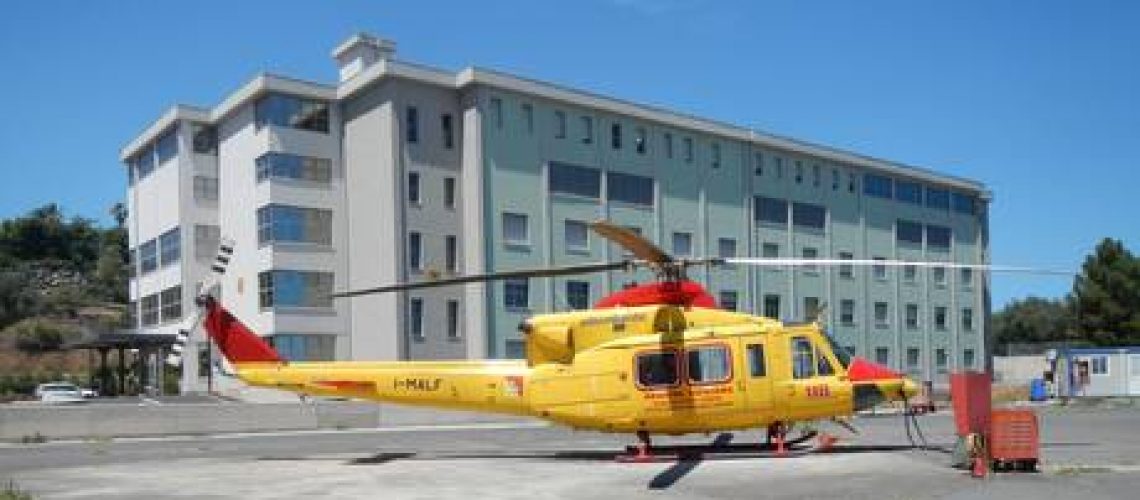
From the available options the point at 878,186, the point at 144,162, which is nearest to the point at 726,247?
the point at 878,186

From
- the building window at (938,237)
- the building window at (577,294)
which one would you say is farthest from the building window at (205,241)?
the building window at (938,237)

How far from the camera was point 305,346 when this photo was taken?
2058 inches

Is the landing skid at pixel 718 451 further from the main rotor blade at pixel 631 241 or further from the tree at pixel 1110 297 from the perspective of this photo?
the tree at pixel 1110 297

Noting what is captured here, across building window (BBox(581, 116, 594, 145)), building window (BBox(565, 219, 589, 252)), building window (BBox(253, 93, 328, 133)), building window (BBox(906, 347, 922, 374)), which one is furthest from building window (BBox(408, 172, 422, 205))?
building window (BBox(906, 347, 922, 374))

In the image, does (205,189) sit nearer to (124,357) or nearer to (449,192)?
(124,357)

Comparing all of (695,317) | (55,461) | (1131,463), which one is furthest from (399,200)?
(1131,463)

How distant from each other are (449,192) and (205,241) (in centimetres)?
1477

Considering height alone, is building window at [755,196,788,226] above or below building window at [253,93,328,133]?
below

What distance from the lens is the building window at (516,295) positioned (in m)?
53.6

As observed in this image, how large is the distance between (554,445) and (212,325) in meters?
7.93

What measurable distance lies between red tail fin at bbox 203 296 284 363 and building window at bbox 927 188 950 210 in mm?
63967

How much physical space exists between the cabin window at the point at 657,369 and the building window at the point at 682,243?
134 ft

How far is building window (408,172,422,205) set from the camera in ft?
170

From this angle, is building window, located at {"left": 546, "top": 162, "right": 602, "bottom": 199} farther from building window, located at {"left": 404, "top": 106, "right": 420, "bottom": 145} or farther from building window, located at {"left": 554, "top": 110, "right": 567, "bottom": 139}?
building window, located at {"left": 404, "top": 106, "right": 420, "bottom": 145}
